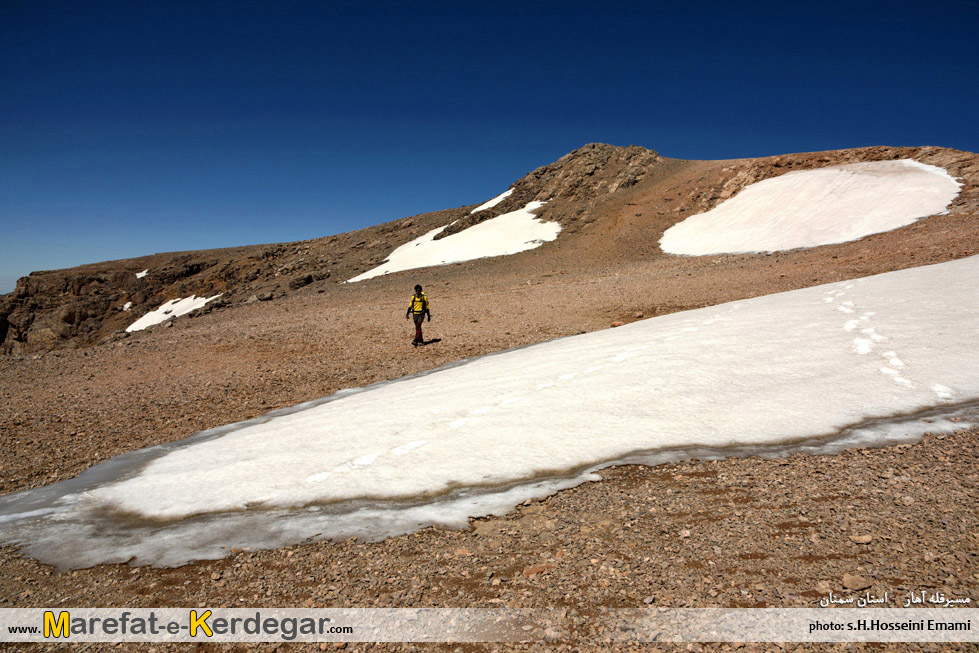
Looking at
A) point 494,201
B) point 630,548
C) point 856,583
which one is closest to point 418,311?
point 630,548

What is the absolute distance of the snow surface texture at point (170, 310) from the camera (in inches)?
1459

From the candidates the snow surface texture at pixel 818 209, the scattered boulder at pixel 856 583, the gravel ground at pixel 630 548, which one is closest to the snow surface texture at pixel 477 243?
the snow surface texture at pixel 818 209

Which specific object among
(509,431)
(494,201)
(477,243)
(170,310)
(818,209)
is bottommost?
(509,431)

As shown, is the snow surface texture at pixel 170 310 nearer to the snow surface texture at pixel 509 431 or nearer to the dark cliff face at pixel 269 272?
the dark cliff face at pixel 269 272

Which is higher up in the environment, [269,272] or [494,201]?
[494,201]

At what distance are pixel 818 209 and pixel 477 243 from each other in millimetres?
19497

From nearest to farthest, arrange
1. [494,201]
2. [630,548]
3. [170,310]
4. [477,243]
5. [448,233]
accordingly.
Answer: [630,548]
[477,243]
[448,233]
[170,310]
[494,201]

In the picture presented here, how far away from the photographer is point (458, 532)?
4070 mm

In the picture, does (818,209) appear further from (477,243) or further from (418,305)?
(418,305)

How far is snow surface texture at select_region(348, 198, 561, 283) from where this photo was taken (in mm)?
31828

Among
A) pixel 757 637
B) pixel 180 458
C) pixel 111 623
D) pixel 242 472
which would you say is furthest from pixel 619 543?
pixel 180 458

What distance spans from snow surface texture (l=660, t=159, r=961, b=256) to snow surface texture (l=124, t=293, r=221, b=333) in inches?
1333

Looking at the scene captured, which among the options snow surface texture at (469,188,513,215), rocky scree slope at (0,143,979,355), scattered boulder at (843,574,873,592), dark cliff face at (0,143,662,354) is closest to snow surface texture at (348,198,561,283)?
rocky scree slope at (0,143,979,355)

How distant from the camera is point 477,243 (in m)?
33.5
